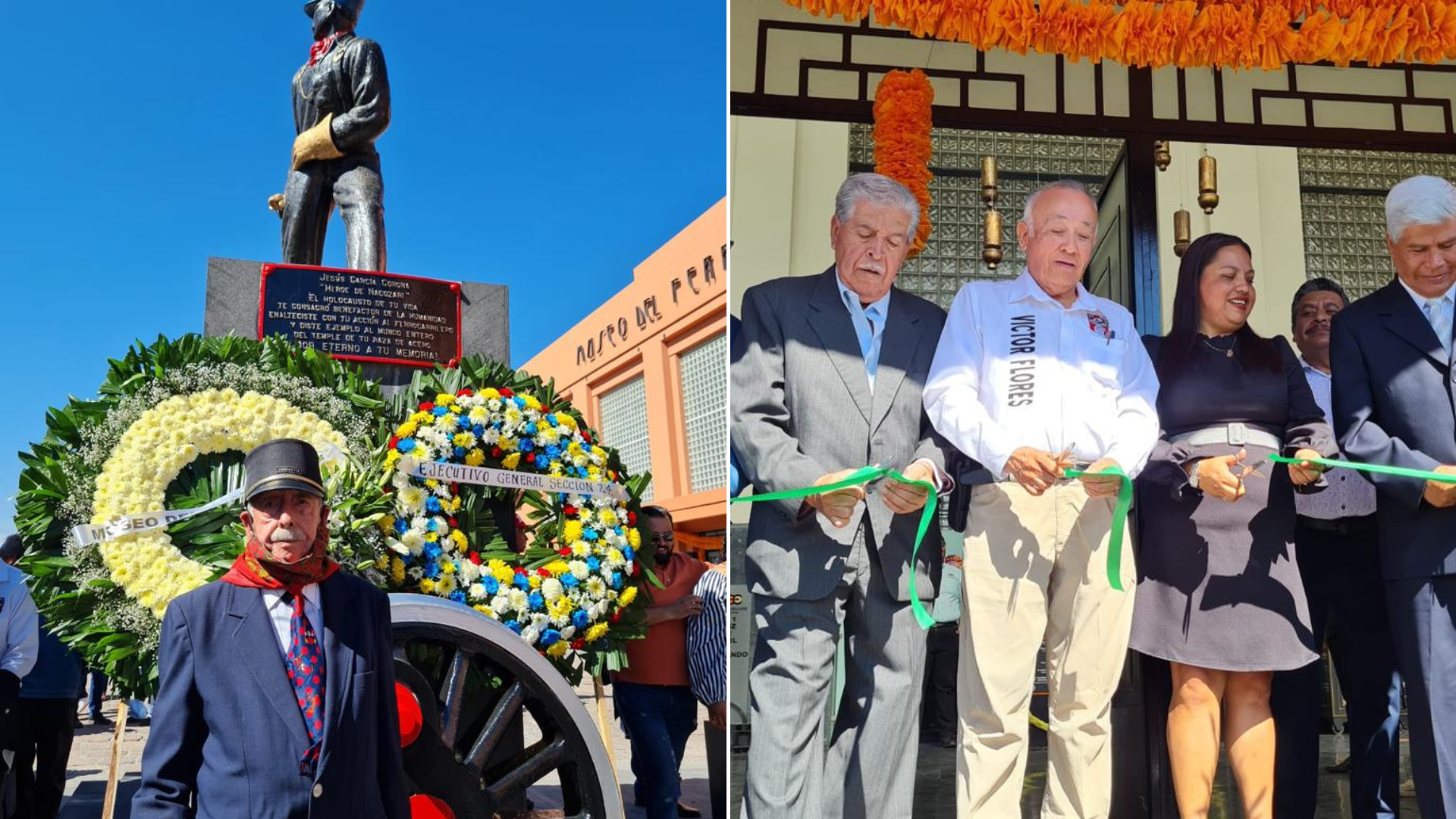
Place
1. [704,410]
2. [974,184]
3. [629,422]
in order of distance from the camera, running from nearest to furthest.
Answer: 1. [974,184]
2. [704,410]
3. [629,422]

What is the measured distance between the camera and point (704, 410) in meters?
18.9

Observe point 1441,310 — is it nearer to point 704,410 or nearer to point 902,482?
point 902,482

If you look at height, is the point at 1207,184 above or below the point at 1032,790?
above

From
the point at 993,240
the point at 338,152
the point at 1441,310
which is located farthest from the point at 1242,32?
the point at 338,152

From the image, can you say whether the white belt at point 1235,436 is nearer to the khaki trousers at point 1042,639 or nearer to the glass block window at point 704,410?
the khaki trousers at point 1042,639

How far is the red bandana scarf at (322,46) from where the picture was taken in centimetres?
683

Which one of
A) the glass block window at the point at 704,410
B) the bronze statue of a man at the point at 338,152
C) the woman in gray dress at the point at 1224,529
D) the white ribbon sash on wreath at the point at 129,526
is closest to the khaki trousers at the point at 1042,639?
the woman in gray dress at the point at 1224,529

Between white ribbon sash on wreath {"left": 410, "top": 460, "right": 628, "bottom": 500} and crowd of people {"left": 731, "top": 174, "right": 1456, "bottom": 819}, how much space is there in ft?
2.43

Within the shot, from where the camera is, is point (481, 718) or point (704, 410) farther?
point (704, 410)

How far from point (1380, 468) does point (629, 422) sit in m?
18.8

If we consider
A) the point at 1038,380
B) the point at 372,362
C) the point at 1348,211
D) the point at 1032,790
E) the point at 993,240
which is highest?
the point at 1348,211

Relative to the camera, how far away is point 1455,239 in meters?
3.90

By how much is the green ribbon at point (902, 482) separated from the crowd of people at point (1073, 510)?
0.02m

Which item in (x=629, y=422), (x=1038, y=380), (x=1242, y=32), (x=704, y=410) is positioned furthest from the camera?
(x=629, y=422)
